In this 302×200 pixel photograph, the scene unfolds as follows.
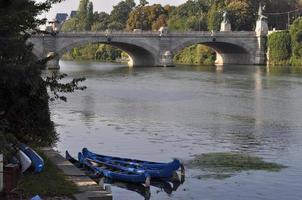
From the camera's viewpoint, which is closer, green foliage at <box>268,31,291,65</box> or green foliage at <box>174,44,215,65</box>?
green foliage at <box>268,31,291,65</box>

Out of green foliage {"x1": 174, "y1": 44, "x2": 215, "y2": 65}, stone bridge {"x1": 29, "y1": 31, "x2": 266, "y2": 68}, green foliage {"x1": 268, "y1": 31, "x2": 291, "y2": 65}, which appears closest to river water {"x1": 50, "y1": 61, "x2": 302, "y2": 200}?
stone bridge {"x1": 29, "y1": 31, "x2": 266, "y2": 68}

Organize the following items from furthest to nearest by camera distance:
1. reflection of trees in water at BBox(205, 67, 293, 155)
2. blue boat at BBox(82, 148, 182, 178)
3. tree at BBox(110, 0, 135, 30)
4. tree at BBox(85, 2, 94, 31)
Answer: tree at BBox(110, 0, 135, 30) < tree at BBox(85, 2, 94, 31) < reflection of trees in water at BBox(205, 67, 293, 155) < blue boat at BBox(82, 148, 182, 178)

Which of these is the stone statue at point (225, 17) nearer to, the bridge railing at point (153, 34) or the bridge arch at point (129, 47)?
the bridge railing at point (153, 34)

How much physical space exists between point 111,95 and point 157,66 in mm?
46929

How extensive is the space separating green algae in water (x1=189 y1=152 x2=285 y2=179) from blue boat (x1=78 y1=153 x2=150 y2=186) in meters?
2.16

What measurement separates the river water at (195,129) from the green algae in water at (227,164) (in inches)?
15.8

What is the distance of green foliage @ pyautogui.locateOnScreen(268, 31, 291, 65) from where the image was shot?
90.7 meters

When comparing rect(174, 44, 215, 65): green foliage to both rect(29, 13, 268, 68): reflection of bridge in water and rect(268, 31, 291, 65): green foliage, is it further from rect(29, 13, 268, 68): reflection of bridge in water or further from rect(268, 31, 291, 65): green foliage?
rect(268, 31, 291, 65): green foliage

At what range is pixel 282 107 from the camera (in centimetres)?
3669

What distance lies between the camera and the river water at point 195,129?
17391 millimetres

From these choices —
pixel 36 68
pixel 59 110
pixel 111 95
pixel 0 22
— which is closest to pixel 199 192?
pixel 36 68

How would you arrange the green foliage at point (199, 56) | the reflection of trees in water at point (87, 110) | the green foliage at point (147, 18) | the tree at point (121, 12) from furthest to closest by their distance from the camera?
the tree at point (121, 12)
the green foliage at point (147, 18)
the green foliage at point (199, 56)
the reflection of trees in water at point (87, 110)

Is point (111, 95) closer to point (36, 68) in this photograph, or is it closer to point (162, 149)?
point (162, 149)

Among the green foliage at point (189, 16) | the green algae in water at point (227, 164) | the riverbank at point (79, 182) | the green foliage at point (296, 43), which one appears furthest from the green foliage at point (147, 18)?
the riverbank at point (79, 182)
